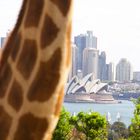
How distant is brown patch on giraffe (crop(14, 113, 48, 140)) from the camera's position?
1.11m

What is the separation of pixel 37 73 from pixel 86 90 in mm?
82543

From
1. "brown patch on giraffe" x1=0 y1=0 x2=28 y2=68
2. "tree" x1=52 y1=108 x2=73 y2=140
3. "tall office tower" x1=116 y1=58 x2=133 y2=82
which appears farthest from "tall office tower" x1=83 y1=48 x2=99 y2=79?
"brown patch on giraffe" x1=0 y1=0 x2=28 y2=68

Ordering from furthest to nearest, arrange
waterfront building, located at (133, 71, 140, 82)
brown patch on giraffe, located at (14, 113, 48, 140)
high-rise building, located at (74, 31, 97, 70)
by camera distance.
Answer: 1. waterfront building, located at (133, 71, 140, 82)
2. high-rise building, located at (74, 31, 97, 70)
3. brown patch on giraffe, located at (14, 113, 48, 140)

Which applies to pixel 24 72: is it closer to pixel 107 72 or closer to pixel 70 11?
pixel 70 11

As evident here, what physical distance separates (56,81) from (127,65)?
378 feet

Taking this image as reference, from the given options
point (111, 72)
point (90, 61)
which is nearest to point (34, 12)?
point (90, 61)

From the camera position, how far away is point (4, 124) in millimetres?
1160

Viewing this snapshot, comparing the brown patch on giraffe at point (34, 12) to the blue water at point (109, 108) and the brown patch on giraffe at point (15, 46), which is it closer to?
the brown patch on giraffe at point (15, 46)

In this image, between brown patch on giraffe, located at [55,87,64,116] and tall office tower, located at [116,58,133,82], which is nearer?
brown patch on giraffe, located at [55,87,64,116]

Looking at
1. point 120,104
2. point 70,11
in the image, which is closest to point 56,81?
point 70,11

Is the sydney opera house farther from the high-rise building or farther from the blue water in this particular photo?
the high-rise building

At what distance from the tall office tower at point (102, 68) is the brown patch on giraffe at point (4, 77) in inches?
4117

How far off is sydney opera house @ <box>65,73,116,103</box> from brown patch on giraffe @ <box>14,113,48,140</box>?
7382 cm

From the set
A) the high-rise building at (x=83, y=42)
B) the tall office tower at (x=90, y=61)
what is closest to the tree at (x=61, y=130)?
the tall office tower at (x=90, y=61)
